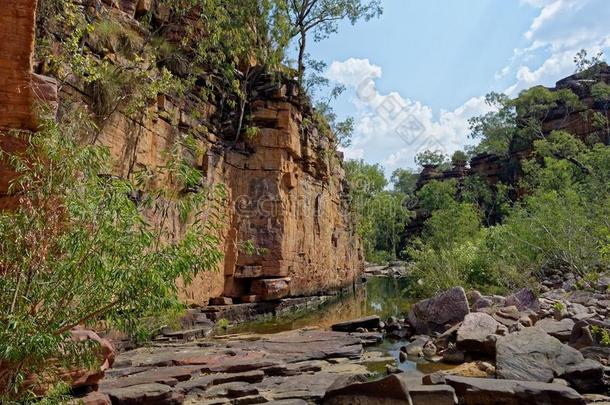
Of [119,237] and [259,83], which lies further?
[259,83]

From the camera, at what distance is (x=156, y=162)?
38.9ft

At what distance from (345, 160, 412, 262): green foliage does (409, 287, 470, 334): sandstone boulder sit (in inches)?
840

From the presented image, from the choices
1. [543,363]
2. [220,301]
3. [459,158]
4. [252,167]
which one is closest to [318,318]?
[220,301]

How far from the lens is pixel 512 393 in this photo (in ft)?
16.2

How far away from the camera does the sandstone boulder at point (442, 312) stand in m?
9.93

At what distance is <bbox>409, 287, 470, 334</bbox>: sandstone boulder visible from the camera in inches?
391

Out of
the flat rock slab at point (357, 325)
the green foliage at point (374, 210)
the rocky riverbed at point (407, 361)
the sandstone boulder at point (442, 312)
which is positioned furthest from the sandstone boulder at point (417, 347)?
the green foliage at point (374, 210)

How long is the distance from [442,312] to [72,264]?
862 centimetres

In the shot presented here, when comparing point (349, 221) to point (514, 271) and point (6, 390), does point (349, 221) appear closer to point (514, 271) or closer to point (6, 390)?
point (514, 271)

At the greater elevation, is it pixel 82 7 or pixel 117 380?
pixel 82 7

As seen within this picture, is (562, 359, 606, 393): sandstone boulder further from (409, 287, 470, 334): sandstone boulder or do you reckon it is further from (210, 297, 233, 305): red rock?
(210, 297, 233, 305): red rock

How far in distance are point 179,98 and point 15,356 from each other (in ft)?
36.6

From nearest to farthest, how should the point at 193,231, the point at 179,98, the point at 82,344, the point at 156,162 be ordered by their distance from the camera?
1. the point at 82,344
2. the point at 193,231
3. the point at 156,162
4. the point at 179,98

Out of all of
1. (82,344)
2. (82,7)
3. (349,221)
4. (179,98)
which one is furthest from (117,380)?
(349,221)
